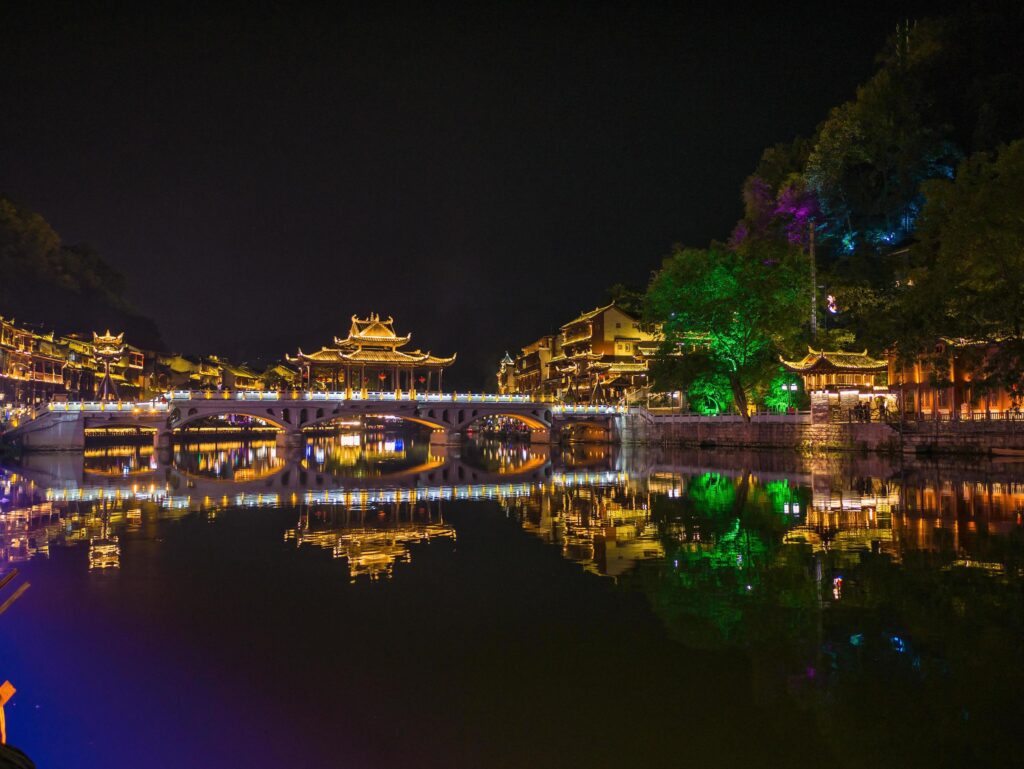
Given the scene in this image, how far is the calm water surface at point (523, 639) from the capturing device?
6.31m

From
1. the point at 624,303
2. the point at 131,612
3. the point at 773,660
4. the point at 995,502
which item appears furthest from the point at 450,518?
the point at 624,303

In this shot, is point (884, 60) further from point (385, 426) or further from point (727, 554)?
point (385, 426)

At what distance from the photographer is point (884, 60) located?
173 feet

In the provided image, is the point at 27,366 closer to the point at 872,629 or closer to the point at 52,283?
the point at 52,283

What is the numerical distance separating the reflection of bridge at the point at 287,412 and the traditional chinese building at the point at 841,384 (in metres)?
24.6

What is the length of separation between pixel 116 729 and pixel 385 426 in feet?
434

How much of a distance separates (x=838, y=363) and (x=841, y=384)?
1.66m

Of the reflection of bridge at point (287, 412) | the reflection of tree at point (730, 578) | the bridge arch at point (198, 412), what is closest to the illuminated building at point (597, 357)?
the reflection of bridge at point (287, 412)

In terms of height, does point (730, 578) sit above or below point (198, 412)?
below

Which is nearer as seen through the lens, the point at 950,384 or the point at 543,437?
the point at 950,384

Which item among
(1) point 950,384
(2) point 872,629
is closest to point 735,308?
(1) point 950,384

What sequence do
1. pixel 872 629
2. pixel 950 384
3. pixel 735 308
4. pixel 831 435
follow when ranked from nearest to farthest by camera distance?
pixel 872 629, pixel 950 384, pixel 831 435, pixel 735 308

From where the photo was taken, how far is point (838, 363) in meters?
42.9

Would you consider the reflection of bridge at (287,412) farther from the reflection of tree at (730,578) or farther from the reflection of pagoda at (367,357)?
the reflection of tree at (730,578)
